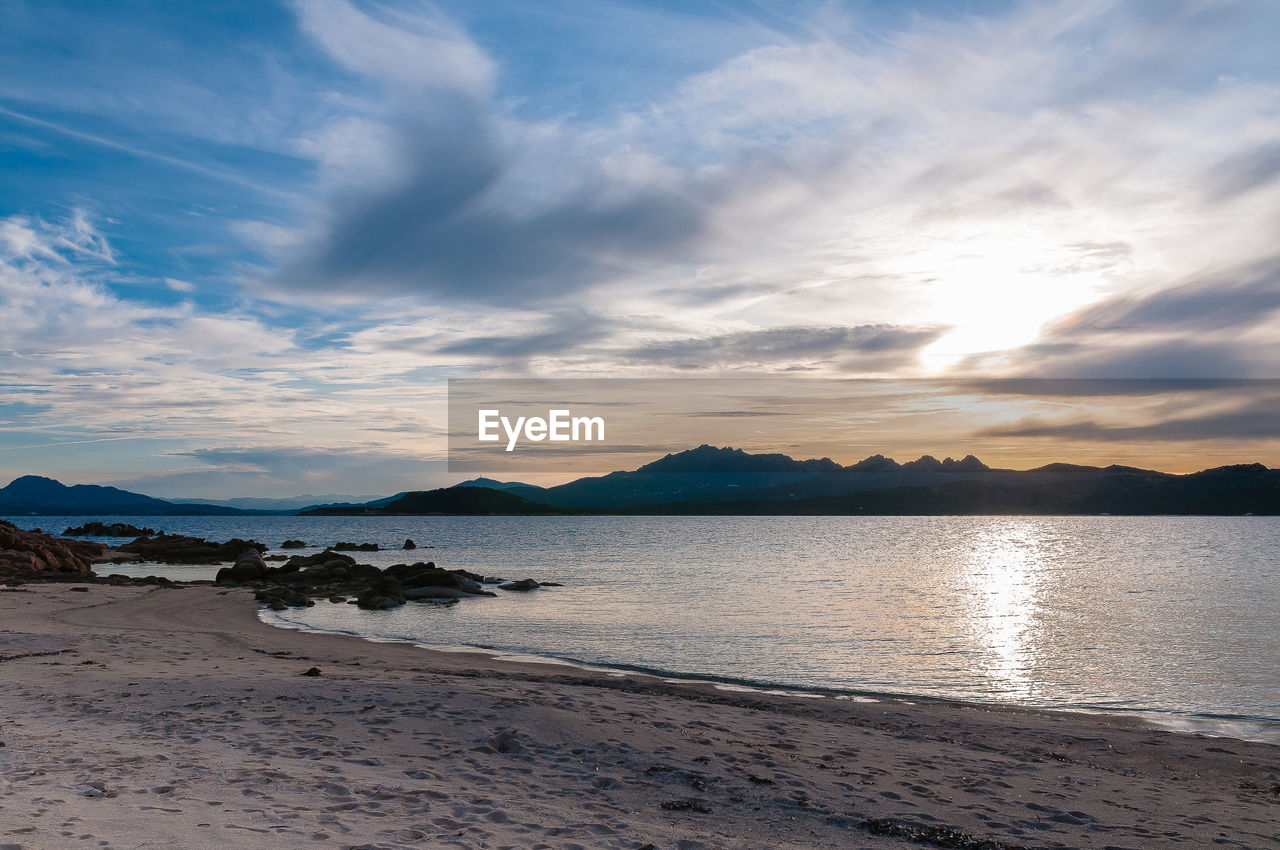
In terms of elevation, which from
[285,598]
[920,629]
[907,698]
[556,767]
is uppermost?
[556,767]

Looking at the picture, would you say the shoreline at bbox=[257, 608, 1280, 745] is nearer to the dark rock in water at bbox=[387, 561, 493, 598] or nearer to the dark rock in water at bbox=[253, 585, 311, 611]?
the dark rock in water at bbox=[253, 585, 311, 611]

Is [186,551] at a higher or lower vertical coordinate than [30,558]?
lower

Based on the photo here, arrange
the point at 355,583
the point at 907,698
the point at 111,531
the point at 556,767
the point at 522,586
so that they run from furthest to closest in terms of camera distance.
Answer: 1. the point at 111,531
2. the point at 355,583
3. the point at 522,586
4. the point at 907,698
5. the point at 556,767

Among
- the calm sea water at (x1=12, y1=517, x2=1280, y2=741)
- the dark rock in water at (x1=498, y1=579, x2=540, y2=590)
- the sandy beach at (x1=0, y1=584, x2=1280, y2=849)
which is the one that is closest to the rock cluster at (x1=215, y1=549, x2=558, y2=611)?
the dark rock in water at (x1=498, y1=579, x2=540, y2=590)

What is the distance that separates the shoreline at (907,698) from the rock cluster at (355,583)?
14.3 m

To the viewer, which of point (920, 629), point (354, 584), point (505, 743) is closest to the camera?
point (505, 743)

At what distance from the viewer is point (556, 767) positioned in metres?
10.1

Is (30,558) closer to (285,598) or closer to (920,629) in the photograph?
(285,598)

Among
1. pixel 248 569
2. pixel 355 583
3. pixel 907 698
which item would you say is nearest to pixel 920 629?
pixel 907 698

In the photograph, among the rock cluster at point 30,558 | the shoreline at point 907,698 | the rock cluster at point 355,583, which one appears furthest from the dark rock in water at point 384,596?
the rock cluster at point 30,558

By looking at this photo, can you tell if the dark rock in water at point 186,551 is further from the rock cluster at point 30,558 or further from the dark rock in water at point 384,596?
the dark rock in water at point 384,596

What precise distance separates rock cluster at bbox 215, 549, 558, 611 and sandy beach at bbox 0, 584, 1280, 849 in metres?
18.4

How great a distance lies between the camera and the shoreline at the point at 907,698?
14.4m

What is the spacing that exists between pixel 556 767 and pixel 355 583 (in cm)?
3702
